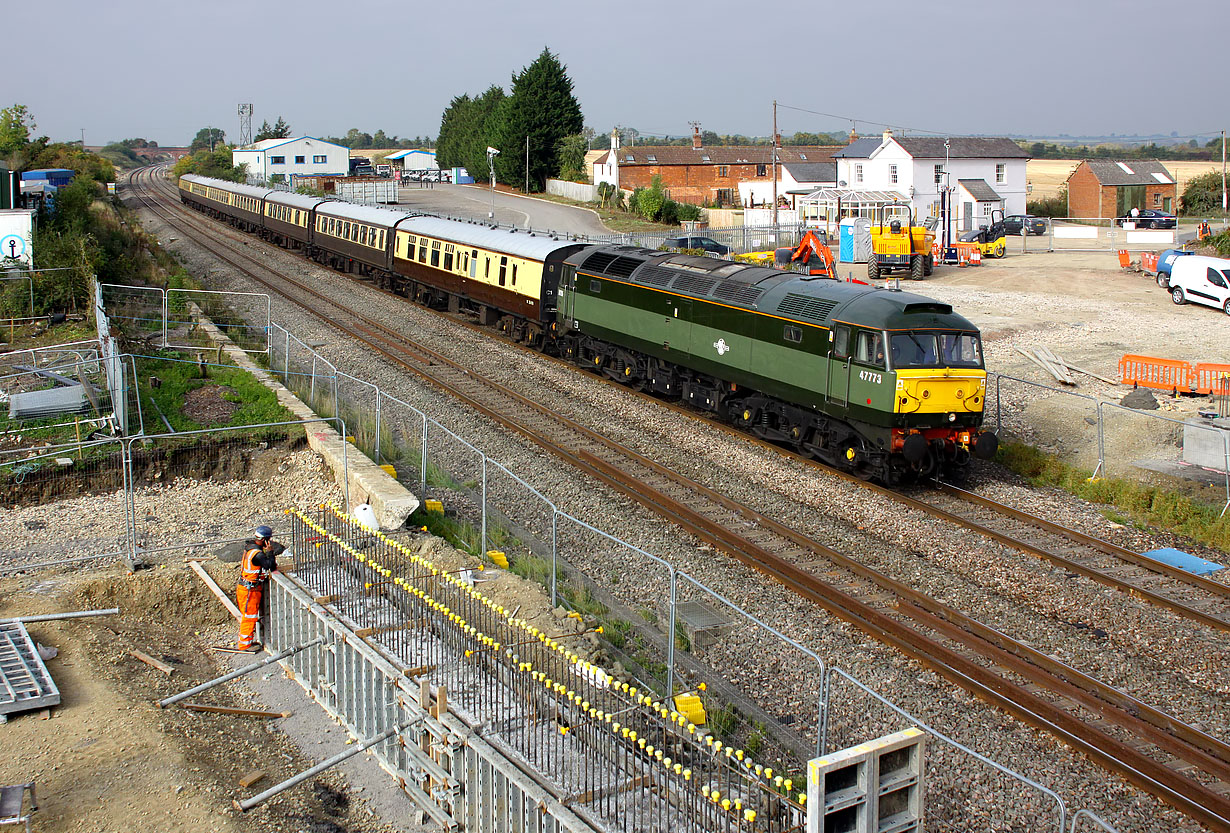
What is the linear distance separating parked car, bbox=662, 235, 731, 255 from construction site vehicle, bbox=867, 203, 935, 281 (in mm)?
8060

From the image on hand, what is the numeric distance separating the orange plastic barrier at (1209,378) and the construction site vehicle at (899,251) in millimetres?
18310

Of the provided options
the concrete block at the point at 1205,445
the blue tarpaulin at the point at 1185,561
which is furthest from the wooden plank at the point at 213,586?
the concrete block at the point at 1205,445

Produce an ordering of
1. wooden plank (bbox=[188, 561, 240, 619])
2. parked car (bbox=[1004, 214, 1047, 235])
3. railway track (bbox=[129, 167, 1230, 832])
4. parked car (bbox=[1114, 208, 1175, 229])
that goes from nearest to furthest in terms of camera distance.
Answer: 1. railway track (bbox=[129, 167, 1230, 832])
2. wooden plank (bbox=[188, 561, 240, 619])
3. parked car (bbox=[1114, 208, 1175, 229])
4. parked car (bbox=[1004, 214, 1047, 235])

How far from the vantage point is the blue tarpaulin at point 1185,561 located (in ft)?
45.6

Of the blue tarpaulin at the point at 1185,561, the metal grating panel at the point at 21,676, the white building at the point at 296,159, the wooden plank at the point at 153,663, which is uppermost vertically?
the white building at the point at 296,159

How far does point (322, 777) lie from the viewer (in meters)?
9.73

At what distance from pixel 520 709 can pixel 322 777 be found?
6.90 feet

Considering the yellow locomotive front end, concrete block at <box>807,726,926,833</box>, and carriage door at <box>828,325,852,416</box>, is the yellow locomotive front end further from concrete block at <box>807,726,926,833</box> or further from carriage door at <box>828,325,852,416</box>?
concrete block at <box>807,726,926,833</box>

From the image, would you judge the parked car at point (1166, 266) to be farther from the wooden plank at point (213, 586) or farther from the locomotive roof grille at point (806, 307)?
the wooden plank at point (213, 586)

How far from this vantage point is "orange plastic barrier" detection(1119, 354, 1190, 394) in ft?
76.0

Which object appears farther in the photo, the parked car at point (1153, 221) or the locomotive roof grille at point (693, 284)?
the parked car at point (1153, 221)

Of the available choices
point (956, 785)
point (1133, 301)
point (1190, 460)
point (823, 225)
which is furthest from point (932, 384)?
point (823, 225)

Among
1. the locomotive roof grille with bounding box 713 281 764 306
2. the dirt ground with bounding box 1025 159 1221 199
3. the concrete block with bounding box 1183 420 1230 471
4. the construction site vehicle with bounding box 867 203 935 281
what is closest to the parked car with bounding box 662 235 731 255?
the construction site vehicle with bounding box 867 203 935 281

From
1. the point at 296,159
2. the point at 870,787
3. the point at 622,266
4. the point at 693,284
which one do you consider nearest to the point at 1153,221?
the point at 622,266
